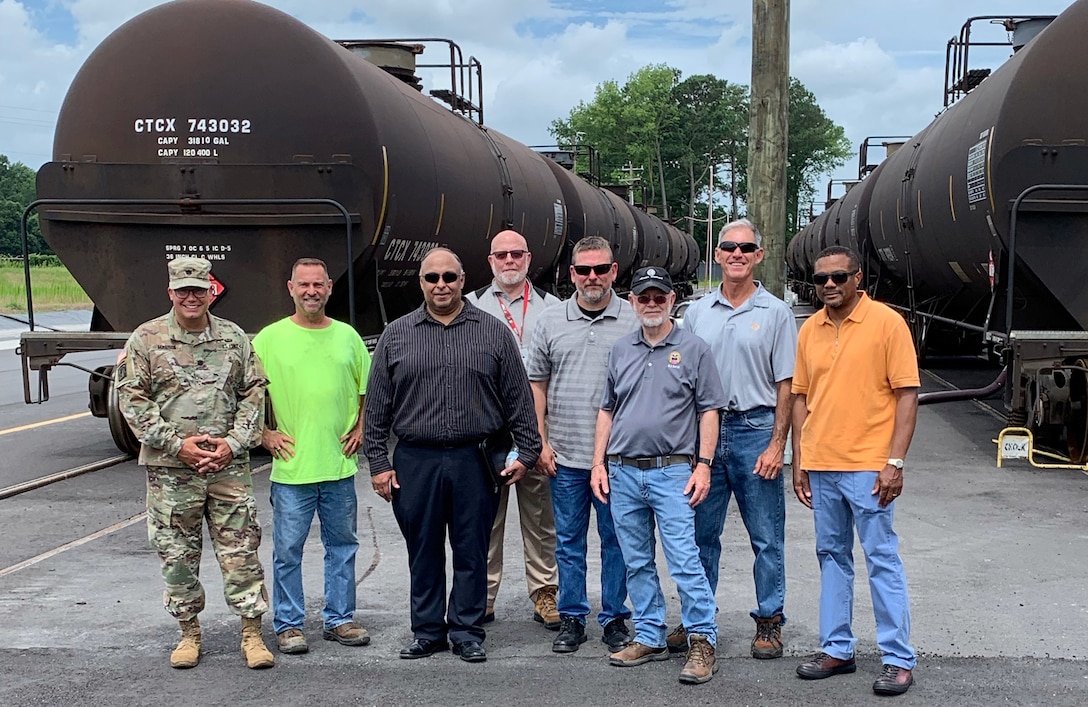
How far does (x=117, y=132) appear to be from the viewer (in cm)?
806

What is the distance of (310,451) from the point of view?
15.8ft

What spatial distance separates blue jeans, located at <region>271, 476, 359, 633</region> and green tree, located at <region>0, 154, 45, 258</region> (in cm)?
6686

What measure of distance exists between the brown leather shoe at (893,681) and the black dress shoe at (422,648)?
1.87 metres

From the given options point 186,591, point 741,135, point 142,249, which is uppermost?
point 741,135

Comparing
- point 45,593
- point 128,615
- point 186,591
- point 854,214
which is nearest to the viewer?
point 186,591

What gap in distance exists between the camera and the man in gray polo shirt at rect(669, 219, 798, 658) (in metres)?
4.64

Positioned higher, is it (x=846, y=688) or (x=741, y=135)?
(x=741, y=135)

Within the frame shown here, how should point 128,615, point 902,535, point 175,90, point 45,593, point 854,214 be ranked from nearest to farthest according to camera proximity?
1. point 128,615
2. point 45,593
3. point 902,535
4. point 175,90
5. point 854,214

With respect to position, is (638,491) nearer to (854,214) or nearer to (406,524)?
(406,524)

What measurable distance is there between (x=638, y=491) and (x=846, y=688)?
1143mm

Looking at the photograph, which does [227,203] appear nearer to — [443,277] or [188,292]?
[188,292]

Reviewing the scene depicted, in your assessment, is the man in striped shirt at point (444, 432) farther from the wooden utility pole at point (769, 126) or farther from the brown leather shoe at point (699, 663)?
the wooden utility pole at point (769, 126)

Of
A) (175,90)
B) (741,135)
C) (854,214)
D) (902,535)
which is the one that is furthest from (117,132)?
(741,135)

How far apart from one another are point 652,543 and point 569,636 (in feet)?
1.93
